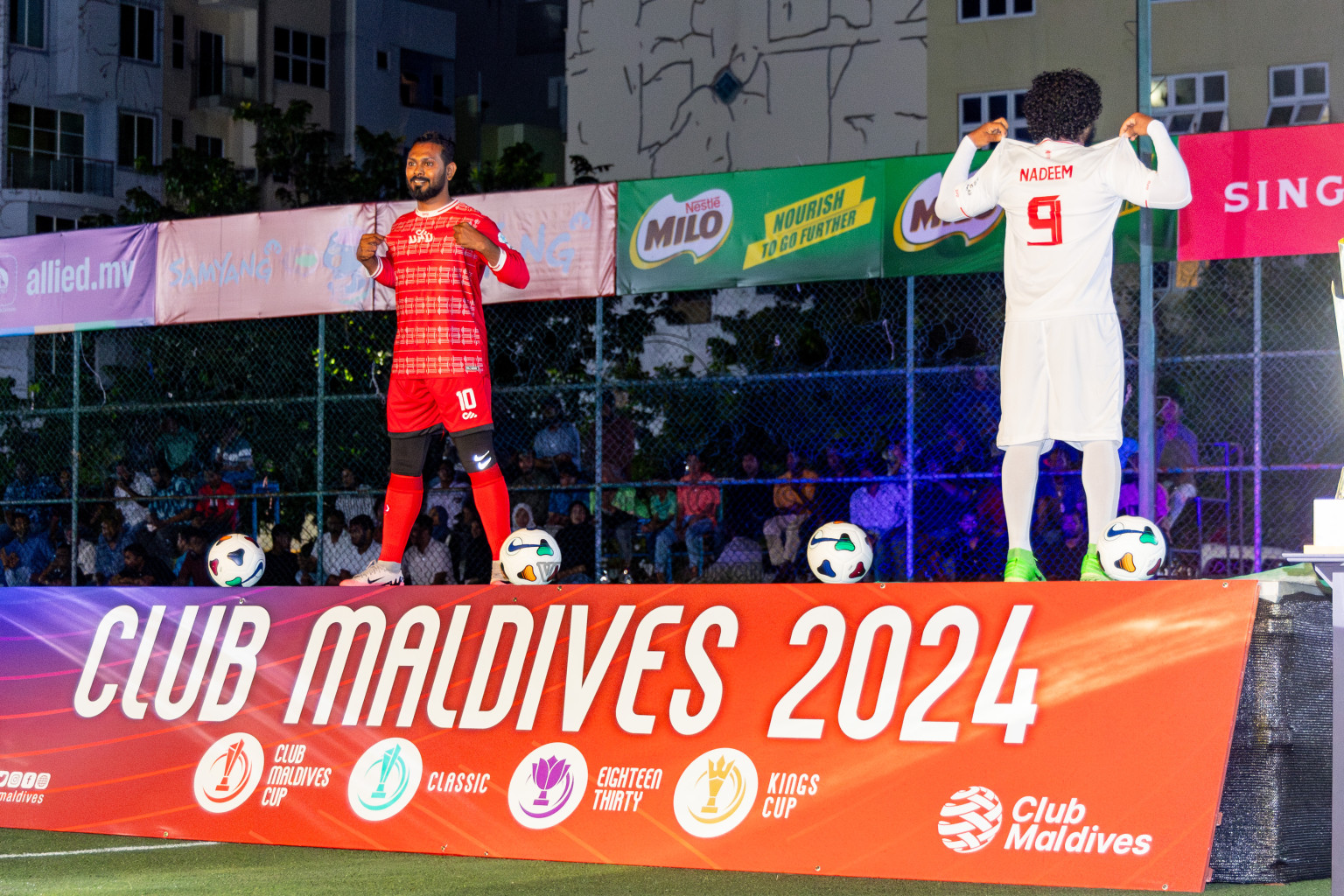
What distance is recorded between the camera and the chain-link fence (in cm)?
1040

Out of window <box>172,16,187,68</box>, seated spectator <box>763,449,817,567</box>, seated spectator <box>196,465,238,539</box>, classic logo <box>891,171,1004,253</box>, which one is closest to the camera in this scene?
classic logo <box>891,171,1004,253</box>

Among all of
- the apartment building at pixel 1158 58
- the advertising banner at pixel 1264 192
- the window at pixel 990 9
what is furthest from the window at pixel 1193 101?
the advertising banner at pixel 1264 192

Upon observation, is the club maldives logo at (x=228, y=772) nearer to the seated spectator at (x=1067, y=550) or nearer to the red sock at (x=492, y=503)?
the red sock at (x=492, y=503)

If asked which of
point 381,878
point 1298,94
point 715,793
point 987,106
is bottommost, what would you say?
point 381,878

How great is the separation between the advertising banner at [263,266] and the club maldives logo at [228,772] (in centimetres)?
515

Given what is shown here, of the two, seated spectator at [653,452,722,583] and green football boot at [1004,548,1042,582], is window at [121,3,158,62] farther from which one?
green football boot at [1004,548,1042,582]

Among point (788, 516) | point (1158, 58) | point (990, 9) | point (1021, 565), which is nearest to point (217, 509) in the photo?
point (788, 516)

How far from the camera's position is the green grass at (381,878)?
A: 4562mm

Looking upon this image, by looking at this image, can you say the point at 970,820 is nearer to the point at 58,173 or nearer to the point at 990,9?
the point at 990,9

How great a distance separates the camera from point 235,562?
6.31 m

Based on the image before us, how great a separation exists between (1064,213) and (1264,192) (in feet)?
11.3

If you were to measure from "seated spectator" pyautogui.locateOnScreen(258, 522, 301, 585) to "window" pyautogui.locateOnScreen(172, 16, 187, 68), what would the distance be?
994 inches

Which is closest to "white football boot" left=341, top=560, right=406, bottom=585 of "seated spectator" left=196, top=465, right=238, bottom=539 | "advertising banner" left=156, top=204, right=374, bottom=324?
"advertising banner" left=156, top=204, right=374, bottom=324

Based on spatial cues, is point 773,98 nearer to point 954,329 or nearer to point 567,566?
point 954,329
